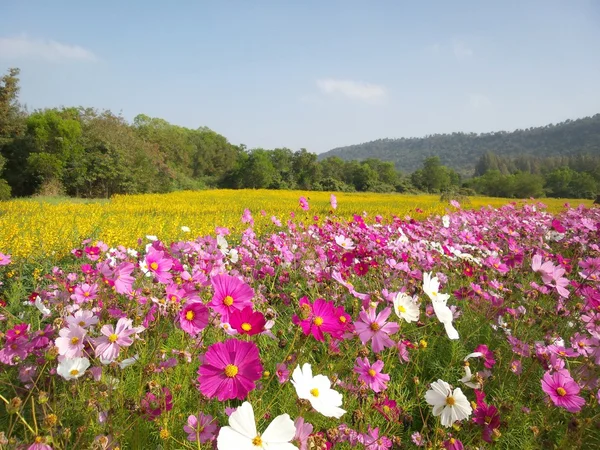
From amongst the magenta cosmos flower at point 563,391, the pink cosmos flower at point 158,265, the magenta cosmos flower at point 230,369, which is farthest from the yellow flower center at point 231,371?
the magenta cosmos flower at point 563,391

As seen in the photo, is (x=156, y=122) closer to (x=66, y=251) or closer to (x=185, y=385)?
(x=66, y=251)

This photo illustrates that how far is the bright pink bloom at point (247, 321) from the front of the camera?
0.75 m

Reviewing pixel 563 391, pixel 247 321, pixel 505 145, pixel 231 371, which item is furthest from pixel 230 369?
pixel 505 145

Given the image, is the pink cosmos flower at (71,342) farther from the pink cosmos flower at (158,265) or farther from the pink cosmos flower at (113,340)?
the pink cosmos flower at (158,265)

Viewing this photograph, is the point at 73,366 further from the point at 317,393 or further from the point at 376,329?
the point at 376,329

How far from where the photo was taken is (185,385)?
1.45 meters

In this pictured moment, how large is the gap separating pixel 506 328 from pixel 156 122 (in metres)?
44.5

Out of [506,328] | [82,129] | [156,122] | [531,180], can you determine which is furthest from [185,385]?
[531,180]

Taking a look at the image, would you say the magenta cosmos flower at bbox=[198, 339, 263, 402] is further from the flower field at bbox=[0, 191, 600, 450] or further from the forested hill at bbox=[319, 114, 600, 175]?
the forested hill at bbox=[319, 114, 600, 175]

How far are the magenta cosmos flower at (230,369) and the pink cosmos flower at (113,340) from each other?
432 millimetres

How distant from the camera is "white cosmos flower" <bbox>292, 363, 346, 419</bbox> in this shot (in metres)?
0.72

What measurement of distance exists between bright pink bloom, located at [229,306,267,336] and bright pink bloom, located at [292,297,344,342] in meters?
0.10

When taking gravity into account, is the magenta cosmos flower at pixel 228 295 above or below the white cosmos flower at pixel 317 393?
above

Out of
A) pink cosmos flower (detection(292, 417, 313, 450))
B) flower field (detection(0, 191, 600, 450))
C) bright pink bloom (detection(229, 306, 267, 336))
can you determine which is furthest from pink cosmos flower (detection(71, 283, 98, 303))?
pink cosmos flower (detection(292, 417, 313, 450))
